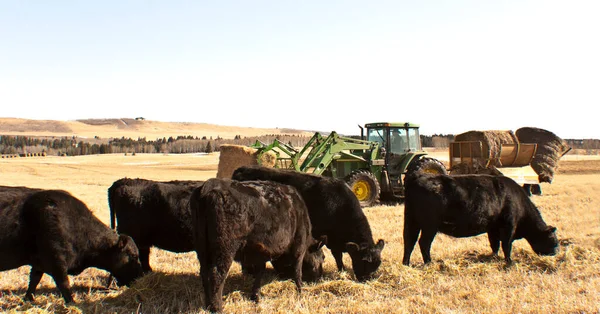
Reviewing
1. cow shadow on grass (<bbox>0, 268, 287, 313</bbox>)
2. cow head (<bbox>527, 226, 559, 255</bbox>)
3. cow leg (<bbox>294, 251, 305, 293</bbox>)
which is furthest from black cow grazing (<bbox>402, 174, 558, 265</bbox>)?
cow shadow on grass (<bbox>0, 268, 287, 313</bbox>)

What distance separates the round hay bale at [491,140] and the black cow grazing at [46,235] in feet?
47.5

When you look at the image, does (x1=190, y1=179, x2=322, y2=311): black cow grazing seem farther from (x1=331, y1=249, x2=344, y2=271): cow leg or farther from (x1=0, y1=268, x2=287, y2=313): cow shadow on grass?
(x1=331, y1=249, x2=344, y2=271): cow leg

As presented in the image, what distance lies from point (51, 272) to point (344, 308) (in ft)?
11.3

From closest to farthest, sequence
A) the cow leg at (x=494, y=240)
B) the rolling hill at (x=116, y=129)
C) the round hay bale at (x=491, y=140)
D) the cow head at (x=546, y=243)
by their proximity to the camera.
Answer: the cow head at (x=546, y=243)
the cow leg at (x=494, y=240)
the round hay bale at (x=491, y=140)
the rolling hill at (x=116, y=129)

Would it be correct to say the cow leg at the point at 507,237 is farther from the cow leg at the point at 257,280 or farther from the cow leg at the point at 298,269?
the cow leg at the point at 257,280

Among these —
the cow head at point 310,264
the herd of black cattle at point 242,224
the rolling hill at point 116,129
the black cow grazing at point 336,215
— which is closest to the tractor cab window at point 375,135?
the herd of black cattle at point 242,224

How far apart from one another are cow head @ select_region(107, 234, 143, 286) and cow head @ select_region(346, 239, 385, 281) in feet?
9.72

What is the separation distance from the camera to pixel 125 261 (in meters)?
A: 6.10

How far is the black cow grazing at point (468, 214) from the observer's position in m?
7.39

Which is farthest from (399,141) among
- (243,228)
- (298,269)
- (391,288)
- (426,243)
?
(243,228)

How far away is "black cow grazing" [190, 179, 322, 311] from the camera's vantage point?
5.19 meters

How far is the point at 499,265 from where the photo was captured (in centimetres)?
718

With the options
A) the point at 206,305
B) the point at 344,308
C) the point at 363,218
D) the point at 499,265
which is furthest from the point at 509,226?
the point at 206,305

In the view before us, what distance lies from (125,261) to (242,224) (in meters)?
1.87
